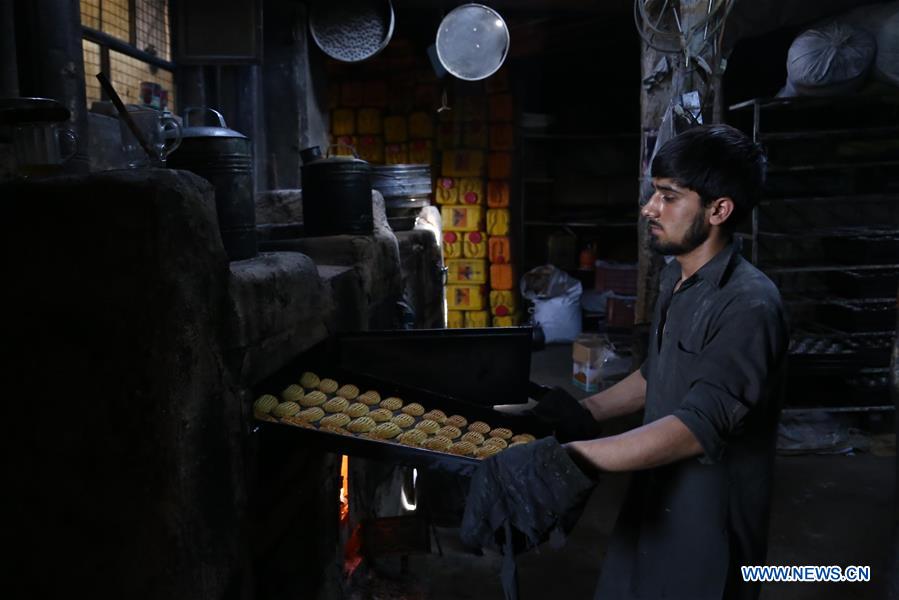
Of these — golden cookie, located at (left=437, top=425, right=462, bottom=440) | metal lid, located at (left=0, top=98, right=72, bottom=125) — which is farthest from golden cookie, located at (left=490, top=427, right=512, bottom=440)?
metal lid, located at (left=0, top=98, right=72, bottom=125)

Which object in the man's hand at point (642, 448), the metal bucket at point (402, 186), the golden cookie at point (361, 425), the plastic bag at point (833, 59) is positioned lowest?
the golden cookie at point (361, 425)

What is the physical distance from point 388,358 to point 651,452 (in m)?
1.10

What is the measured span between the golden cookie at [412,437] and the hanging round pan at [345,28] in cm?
427

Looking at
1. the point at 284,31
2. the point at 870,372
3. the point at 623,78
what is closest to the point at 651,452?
the point at 870,372

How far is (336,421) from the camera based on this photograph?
2.12 metres

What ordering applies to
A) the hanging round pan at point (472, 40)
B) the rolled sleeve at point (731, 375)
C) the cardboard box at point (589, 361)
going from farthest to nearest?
1. the cardboard box at point (589, 361)
2. the hanging round pan at point (472, 40)
3. the rolled sleeve at point (731, 375)

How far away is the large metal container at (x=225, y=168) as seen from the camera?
7.59 feet

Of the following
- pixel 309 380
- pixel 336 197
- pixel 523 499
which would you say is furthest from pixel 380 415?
pixel 336 197

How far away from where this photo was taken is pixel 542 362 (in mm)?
7871

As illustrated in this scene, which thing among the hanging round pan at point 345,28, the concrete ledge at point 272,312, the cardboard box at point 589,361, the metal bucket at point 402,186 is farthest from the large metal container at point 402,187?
the concrete ledge at point 272,312

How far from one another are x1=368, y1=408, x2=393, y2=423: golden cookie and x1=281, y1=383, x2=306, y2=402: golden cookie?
243 millimetres

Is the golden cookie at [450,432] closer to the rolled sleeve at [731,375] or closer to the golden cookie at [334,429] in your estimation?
the golden cookie at [334,429]

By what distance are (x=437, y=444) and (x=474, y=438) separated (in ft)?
0.52

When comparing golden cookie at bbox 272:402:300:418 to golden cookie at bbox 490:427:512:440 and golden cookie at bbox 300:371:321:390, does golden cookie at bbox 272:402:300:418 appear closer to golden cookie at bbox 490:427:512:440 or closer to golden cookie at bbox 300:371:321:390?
golden cookie at bbox 300:371:321:390
